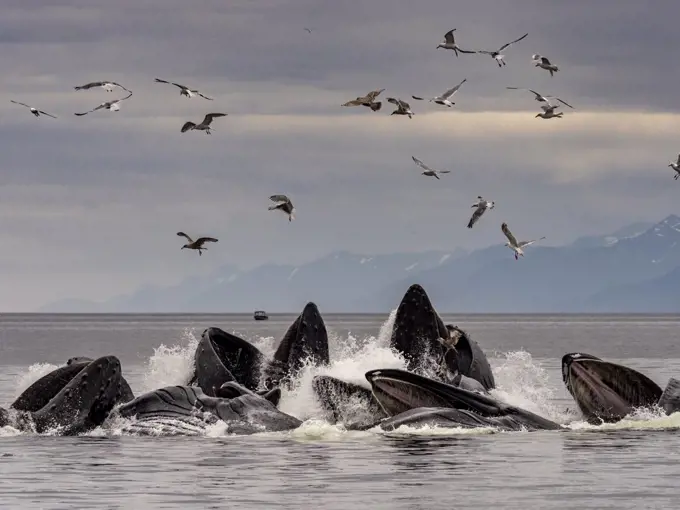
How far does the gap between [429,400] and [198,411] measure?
3651mm

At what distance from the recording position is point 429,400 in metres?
26.2

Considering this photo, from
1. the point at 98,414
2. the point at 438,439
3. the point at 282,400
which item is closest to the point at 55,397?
the point at 98,414

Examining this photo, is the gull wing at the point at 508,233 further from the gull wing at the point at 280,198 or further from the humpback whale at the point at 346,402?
the humpback whale at the point at 346,402

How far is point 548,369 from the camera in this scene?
5838 centimetres

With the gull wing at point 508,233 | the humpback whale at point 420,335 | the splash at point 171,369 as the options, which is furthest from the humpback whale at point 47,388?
the gull wing at point 508,233

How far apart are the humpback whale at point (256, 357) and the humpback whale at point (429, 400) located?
291 cm

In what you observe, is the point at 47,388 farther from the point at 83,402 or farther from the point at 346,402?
the point at 346,402

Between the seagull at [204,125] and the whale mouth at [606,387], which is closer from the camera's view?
the whale mouth at [606,387]

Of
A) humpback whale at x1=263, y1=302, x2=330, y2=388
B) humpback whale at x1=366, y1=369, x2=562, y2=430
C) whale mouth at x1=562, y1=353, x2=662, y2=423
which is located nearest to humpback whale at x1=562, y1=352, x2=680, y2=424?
whale mouth at x1=562, y1=353, x2=662, y2=423

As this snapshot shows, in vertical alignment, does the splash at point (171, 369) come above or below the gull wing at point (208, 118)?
below

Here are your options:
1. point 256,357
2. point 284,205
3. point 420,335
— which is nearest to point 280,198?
point 284,205

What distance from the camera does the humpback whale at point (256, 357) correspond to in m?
28.6

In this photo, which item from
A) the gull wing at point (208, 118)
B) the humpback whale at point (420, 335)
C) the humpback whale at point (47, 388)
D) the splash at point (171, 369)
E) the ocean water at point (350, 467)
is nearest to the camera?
the ocean water at point (350, 467)

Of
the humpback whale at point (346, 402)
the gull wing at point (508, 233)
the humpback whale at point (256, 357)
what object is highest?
the gull wing at point (508, 233)
